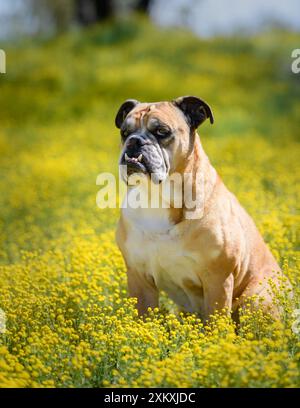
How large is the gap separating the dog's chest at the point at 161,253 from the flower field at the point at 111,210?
242 millimetres

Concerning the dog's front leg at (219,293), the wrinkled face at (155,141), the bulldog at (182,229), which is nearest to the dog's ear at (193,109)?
the bulldog at (182,229)

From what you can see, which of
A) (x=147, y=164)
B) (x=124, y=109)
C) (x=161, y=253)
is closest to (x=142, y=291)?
(x=161, y=253)

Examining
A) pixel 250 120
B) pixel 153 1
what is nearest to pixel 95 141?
pixel 250 120

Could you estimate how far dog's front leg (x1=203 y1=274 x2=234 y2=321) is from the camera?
4.30 m

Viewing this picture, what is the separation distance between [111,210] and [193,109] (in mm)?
3258

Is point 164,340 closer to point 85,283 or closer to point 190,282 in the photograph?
point 190,282

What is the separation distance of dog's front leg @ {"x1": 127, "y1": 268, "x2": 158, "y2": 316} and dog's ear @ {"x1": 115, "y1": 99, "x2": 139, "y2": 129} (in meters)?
1.02

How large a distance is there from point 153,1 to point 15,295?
68.8ft

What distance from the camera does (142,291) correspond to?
15.2 ft

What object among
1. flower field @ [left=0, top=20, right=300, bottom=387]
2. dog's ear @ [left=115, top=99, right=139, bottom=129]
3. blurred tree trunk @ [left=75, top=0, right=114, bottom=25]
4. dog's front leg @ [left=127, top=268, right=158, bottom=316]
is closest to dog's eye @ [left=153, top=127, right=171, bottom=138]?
dog's ear @ [left=115, top=99, right=139, bottom=129]

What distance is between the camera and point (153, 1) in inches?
963

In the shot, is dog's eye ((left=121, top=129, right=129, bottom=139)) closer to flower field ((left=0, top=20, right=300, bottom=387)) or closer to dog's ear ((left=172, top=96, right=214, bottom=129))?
dog's ear ((left=172, top=96, right=214, bottom=129))

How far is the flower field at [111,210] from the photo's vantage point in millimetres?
3721

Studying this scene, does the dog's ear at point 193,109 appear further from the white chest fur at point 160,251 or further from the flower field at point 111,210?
the flower field at point 111,210
